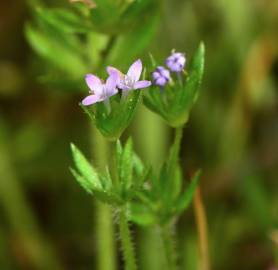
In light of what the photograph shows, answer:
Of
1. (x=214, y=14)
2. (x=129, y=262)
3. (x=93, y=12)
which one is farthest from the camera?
(x=214, y=14)

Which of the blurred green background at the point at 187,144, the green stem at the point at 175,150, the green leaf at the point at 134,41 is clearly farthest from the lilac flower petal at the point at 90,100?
the blurred green background at the point at 187,144

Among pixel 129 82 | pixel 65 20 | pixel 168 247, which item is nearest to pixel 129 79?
pixel 129 82

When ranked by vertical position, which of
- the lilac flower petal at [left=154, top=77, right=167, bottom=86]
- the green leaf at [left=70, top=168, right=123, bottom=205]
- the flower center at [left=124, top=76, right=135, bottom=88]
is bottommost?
the green leaf at [left=70, top=168, right=123, bottom=205]

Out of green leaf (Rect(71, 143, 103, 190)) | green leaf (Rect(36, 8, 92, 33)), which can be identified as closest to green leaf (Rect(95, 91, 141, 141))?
green leaf (Rect(71, 143, 103, 190))

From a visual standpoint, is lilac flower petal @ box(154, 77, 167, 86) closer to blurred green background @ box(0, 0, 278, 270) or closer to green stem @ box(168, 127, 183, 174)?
green stem @ box(168, 127, 183, 174)

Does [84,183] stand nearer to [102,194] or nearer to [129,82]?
[102,194]

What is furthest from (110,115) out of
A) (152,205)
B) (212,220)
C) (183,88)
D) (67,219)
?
(67,219)

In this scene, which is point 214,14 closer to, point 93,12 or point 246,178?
point 246,178

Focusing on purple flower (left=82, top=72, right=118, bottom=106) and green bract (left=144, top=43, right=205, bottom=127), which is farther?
green bract (left=144, top=43, right=205, bottom=127)
